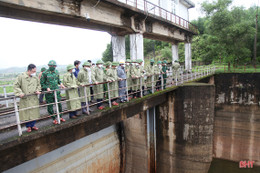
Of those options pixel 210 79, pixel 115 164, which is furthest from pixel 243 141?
pixel 115 164

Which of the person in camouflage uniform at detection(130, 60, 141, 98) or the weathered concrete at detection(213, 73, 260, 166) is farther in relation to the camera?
the weathered concrete at detection(213, 73, 260, 166)

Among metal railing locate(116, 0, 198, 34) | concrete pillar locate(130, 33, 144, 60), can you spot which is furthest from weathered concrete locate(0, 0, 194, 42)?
metal railing locate(116, 0, 198, 34)

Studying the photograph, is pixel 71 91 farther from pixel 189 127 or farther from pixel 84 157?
pixel 189 127

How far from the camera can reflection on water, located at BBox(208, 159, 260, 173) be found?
1169cm

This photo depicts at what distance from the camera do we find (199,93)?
7.85m

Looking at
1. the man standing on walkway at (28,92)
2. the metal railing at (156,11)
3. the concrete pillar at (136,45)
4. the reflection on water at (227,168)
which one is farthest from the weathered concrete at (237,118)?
the man standing on walkway at (28,92)

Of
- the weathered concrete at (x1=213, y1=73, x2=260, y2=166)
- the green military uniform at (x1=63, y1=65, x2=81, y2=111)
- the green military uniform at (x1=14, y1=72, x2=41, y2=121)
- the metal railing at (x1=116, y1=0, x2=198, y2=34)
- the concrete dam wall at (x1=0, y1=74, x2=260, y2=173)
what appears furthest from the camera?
the weathered concrete at (x1=213, y1=73, x2=260, y2=166)

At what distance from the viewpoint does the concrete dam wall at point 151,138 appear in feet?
17.7

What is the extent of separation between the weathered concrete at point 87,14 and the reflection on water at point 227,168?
423 inches

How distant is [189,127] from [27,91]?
711 centimetres

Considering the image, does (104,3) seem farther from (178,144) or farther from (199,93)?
(178,144)

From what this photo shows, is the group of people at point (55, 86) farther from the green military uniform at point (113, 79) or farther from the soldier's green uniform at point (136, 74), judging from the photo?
the soldier's green uniform at point (136, 74)

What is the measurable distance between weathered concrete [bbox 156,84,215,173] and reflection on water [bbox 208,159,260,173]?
16.5 feet

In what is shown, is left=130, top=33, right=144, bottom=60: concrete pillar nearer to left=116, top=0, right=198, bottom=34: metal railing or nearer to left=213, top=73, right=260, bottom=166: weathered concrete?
left=116, top=0, right=198, bottom=34: metal railing
